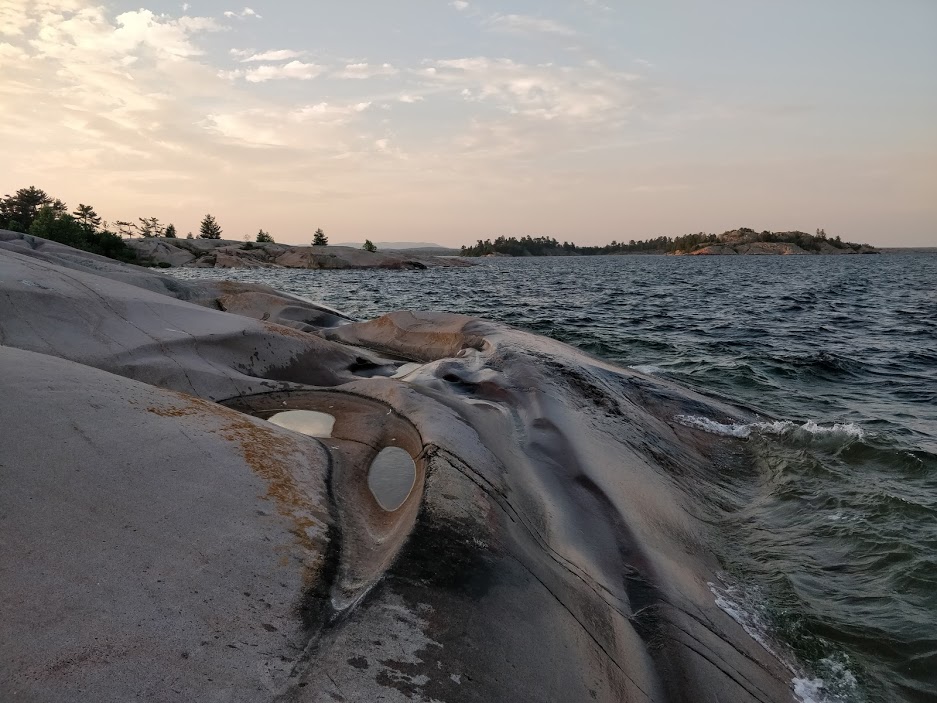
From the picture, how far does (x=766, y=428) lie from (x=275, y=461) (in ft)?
20.7

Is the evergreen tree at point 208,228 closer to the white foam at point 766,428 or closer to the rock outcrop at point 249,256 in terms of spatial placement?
the rock outcrop at point 249,256

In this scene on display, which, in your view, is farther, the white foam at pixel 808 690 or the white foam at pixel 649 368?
the white foam at pixel 649 368

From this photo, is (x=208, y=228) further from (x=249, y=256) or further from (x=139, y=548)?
(x=139, y=548)

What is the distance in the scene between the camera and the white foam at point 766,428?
688 cm

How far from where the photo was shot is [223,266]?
51.4 m

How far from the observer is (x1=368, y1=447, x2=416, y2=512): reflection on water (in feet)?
12.1

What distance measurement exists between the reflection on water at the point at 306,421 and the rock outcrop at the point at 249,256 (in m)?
49.3

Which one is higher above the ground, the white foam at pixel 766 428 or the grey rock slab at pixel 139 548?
the grey rock slab at pixel 139 548

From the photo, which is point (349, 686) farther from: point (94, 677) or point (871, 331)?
point (871, 331)

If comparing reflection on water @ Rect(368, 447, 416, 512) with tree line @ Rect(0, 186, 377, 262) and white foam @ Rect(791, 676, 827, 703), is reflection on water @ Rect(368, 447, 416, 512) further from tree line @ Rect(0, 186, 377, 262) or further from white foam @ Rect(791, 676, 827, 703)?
tree line @ Rect(0, 186, 377, 262)

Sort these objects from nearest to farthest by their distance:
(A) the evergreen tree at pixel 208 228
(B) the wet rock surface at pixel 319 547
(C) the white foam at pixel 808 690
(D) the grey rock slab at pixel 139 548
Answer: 1. (D) the grey rock slab at pixel 139 548
2. (B) the wet rock surface at pixel 319 547
3. (C) the white foam at pixel 808 690
4. (A) the evergreen tree at pixel 208 228

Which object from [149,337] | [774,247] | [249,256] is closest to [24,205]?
[249,256]

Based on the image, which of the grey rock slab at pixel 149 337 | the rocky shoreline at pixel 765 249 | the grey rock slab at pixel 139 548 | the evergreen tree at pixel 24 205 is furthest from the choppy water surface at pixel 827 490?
the rocky shoreline at pixel 765 249

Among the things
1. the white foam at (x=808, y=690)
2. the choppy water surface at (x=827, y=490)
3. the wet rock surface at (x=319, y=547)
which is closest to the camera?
the wet rock surface at (x=319, y=547)
